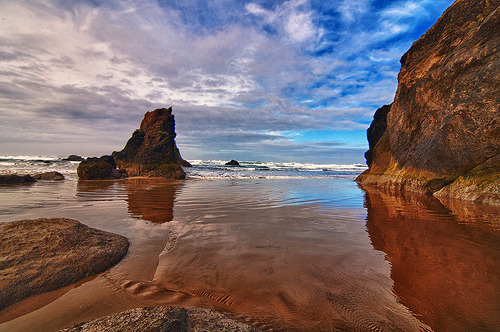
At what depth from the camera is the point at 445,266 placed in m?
2.56

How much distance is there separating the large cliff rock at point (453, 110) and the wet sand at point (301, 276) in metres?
3.71

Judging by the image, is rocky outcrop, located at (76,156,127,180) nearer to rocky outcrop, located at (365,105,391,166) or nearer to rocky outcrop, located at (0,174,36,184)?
rocky outcrop, located at (0,174,36,184)

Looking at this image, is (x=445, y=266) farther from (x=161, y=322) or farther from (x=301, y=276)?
(x=161, y=322)

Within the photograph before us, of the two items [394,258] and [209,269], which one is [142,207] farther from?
[394,258]

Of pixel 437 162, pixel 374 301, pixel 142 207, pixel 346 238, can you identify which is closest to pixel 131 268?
pixel 374 301

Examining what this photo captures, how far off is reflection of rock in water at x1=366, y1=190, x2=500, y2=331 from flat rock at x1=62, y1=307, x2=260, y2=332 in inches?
60.0

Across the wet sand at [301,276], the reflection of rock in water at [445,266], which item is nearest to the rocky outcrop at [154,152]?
the wet sand at [301,276]

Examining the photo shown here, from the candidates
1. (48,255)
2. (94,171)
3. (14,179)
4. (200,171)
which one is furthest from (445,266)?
(200,171)

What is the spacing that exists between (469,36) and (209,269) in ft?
38.0

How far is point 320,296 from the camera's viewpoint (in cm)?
199

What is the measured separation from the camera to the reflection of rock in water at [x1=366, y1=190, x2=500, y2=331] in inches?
68.5

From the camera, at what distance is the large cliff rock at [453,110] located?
261 inches

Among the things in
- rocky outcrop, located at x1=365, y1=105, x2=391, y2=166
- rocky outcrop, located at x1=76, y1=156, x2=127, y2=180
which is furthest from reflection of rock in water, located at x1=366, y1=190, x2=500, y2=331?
rocky outcrop, located at x1=76, y1=156, x2=127, y2=180

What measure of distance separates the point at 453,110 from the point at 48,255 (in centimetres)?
1088
